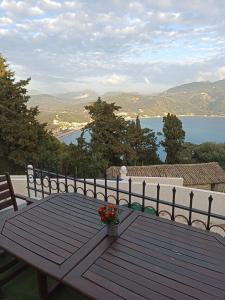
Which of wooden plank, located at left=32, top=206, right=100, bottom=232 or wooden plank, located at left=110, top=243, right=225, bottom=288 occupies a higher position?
wooden plank, located at left=32, top=206, right=100, bottom=232

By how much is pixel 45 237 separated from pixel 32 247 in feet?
0.66

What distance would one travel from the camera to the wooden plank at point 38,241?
99.1 inches

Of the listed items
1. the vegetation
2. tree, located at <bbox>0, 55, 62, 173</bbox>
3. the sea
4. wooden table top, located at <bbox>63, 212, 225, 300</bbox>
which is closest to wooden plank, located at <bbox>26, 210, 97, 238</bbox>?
wooden table top, located at <bbox>63, 212, 225, 300</bbox>

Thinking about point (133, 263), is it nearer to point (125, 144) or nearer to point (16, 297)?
point (16, 297)

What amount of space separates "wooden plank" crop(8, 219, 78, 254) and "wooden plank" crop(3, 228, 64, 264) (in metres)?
0.13

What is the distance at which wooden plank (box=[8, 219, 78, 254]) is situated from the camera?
8.47 ft

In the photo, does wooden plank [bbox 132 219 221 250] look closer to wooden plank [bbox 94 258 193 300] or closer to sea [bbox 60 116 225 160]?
wooden plank [bbox 94 258 193 300]

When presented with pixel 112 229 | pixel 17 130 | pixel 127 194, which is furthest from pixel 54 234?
pixel 17 130

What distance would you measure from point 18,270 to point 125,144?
22.2 metres

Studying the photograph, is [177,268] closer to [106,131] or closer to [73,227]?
[73,227]

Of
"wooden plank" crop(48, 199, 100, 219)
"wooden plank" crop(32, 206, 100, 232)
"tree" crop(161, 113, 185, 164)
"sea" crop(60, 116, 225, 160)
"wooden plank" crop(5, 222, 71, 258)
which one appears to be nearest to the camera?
"wooden plank" crop(5, 222, 71, 258)

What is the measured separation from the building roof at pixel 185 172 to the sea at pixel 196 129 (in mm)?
9162

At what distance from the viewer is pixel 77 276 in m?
2.20

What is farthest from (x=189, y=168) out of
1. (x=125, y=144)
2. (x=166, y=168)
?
(x=125, y=144)
